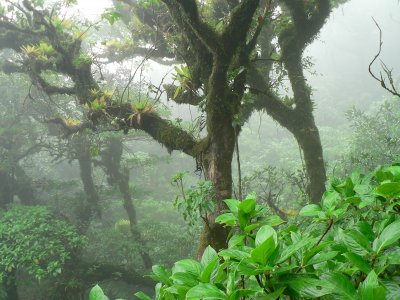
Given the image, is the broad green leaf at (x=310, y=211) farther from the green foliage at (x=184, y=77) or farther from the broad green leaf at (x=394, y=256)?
the green foliage at (x=184, y=77)

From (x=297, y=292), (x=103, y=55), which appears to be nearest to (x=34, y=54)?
(x=103, y=55)

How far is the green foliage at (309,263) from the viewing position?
30.4 inches

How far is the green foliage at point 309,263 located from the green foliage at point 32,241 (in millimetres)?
5695

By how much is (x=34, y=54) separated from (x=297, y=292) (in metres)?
7.52

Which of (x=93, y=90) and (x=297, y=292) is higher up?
(x=93, y=90)

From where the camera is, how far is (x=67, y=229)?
7105mm

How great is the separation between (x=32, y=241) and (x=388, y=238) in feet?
23.8

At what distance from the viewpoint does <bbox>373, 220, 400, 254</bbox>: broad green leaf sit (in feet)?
2.77

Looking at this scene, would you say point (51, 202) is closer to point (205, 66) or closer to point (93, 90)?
point (93, 90)

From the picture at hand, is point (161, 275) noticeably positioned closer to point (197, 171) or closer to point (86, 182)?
point (197, 171)

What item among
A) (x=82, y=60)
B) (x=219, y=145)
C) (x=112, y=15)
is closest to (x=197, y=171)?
(x=219, y=145)

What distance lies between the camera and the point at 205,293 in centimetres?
79

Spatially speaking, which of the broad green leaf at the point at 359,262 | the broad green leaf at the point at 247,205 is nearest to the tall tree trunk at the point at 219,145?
the broad green leaf at the point at 247,205

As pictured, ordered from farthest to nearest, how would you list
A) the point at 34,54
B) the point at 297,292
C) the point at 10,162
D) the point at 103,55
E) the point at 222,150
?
the point at 10,162 < the point at 103,55 < the point at 34,54 < the point at 222,150 < the point at 297,292
